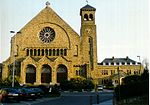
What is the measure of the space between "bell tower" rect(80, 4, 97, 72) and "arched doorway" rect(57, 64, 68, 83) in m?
4.68

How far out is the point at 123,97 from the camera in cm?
2006

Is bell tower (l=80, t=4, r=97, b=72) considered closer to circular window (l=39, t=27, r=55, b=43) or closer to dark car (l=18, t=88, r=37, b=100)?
circular window (l=39, t=27, r=55, b=43)

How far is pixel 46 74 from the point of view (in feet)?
240

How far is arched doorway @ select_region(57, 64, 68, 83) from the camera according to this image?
7288cm

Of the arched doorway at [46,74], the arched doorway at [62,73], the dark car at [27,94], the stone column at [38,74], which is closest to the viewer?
the dark car at [27,94]

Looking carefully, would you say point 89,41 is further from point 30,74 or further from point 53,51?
point 30,74

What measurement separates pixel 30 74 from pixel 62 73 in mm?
6424

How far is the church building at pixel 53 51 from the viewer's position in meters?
72.6

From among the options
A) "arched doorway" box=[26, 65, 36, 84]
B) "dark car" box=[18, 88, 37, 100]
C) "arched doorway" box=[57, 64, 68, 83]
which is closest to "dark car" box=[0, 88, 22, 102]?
"dark car" box=[18, 88, 37, 100]

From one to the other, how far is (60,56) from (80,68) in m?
5.15

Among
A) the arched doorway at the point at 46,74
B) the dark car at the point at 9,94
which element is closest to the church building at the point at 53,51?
the arched doorway at the point at 46,74

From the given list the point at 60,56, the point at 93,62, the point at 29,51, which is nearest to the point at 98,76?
the point at 93,62

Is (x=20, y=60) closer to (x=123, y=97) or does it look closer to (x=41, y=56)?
(x=41, y=56)

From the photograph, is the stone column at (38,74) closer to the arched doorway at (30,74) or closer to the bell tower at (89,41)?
the arched doorway at (30,74)
